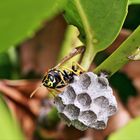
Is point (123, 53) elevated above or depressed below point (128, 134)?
above

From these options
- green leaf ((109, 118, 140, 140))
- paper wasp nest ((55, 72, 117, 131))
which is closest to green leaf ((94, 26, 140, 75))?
paper wasp nest ((55, 72, 117, 131))

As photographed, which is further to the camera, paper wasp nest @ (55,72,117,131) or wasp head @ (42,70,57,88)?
wasp head @ (42,70,57,88)

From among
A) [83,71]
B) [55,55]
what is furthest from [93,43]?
[55,55]

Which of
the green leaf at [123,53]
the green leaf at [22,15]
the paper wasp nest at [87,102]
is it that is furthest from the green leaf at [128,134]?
the green leaf at [22,15]

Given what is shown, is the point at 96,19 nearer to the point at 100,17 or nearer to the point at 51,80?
the point at 100,17

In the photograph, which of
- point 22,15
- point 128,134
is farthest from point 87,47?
point 22,15

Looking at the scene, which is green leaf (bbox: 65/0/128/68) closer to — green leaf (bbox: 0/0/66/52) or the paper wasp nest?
the paper wasp nest
